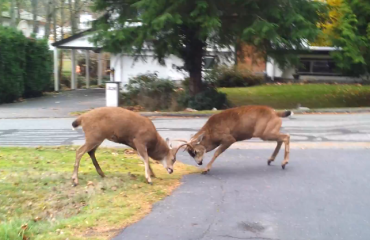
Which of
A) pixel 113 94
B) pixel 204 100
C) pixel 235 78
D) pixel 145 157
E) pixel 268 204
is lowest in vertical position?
pixel 268 204

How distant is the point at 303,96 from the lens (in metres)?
29.3

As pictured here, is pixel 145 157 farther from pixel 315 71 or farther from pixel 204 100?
pixel 315 71

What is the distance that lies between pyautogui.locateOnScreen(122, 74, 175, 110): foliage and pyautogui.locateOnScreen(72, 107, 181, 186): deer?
1420 cm

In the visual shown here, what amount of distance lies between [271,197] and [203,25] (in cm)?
1186

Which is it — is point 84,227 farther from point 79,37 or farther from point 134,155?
point 79,37

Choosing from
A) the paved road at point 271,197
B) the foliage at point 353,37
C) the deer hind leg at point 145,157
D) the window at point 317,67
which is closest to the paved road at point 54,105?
the paved road at point 271,197

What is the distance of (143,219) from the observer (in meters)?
6.93

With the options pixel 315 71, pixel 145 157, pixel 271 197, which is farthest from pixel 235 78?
pixel 271 197

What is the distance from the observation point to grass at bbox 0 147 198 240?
644 cm

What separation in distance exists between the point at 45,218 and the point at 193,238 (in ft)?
7.01

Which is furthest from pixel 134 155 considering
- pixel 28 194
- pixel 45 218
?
pixel 45 218

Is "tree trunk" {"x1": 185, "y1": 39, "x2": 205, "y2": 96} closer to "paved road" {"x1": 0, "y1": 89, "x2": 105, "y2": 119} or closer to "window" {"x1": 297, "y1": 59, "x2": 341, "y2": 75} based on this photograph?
"paved road" {"x1": 0, "y1": 89, "x2": 105, "y2": 119}

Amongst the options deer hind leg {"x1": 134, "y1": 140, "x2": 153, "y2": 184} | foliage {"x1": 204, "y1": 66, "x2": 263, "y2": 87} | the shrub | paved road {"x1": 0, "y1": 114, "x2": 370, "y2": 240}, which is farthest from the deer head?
foliage {"x1": 204, "y1": 66, "x2": 263, "y2": 87}

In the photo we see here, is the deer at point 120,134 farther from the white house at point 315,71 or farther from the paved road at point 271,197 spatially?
the white house at point 315,71
